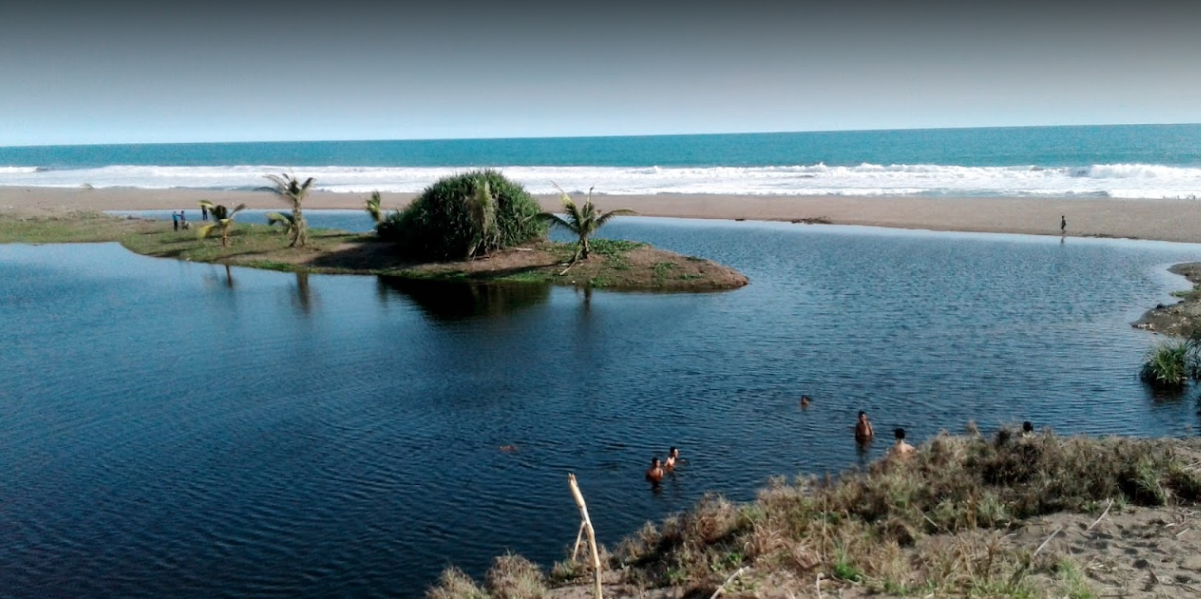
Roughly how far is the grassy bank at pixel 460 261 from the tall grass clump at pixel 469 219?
0.63m

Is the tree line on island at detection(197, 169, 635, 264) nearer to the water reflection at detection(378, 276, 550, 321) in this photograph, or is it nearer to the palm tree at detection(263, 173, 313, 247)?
the palm tree at detection(263, 173, 313, 247)

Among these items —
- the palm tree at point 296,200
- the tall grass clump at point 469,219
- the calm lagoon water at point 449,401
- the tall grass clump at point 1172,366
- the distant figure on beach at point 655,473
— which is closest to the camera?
the calm lagoon water at point 449,401

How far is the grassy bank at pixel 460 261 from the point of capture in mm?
34844

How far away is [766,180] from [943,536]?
3096 inches

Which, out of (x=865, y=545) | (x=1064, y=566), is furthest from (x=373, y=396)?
(x=1064, y=566)

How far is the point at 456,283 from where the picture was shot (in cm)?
3578

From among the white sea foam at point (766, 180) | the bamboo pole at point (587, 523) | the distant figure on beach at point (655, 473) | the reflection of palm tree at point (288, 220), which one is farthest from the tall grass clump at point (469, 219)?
the white sea foam at point (766, 180)

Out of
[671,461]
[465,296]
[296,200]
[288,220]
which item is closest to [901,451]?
[671,461]

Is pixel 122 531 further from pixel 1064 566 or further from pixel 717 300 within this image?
pixel 717 300

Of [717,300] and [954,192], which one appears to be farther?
[954,192]

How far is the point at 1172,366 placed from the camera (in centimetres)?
2055

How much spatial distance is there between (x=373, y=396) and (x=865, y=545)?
43.3ft

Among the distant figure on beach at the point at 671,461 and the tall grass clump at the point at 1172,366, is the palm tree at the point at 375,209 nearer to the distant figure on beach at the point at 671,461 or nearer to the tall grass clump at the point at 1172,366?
the distant figure on beach at the point at 671,461

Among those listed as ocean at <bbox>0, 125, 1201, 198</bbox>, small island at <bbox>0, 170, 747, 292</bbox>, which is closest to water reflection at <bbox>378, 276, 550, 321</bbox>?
small island at <bbox>0, 170, 747, 292</bbox>
